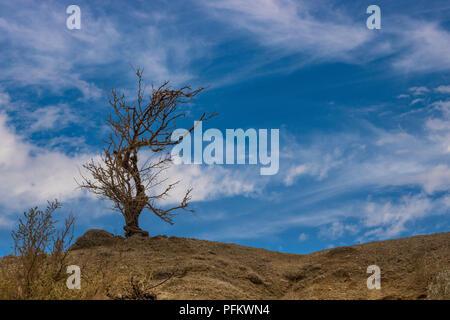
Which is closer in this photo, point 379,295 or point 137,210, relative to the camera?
point 379,295

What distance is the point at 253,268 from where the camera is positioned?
9562mm

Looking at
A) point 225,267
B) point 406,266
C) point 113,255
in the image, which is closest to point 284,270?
point 225,267

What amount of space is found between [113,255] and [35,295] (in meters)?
3.64

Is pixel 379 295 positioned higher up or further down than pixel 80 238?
further down

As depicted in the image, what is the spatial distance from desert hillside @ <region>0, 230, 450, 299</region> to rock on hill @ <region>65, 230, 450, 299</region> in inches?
0.7

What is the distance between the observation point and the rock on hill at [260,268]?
7090 millimetres

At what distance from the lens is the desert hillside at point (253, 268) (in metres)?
7.12

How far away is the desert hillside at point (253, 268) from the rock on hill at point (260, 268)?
0.02 metres

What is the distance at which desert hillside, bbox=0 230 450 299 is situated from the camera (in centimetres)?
712

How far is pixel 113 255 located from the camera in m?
9.95

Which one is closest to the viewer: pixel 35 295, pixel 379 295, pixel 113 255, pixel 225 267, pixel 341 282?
pixel 35 295

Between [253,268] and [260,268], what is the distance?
6.4 inches

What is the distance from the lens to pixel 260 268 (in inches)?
376

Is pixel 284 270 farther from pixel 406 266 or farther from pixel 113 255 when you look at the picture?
pixel 113 255
